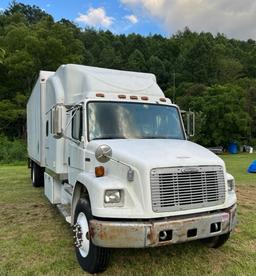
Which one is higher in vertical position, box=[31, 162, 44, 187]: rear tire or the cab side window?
the cab side window

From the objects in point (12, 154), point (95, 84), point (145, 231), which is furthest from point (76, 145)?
point (12, 154)

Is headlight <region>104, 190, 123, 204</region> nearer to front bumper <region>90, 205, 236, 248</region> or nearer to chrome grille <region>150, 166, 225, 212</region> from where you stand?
front bumper <region>90, 205, 236, 248</region>

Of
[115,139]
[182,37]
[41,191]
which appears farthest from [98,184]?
[182,37]

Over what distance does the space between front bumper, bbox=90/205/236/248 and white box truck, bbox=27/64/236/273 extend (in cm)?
1

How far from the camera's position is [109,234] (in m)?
4.24

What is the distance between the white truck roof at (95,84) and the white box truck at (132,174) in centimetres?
2

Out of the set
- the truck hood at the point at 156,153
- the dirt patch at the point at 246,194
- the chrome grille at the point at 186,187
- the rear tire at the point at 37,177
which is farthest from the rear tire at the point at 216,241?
the rear tire at the point at 37,177

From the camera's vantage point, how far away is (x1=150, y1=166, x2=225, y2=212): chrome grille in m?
4.37

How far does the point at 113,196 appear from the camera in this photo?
175 inches

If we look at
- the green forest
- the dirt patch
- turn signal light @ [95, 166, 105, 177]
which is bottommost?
the dirt patch

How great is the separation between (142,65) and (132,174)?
5881cm

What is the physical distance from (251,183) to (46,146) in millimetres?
8282

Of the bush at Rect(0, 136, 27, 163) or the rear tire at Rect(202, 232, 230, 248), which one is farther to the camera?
the bush at Rect(0, 136, 27, 163)

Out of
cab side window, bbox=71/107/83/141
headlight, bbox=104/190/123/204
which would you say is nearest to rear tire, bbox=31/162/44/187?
cab side window, bbox=71/107/83/141
